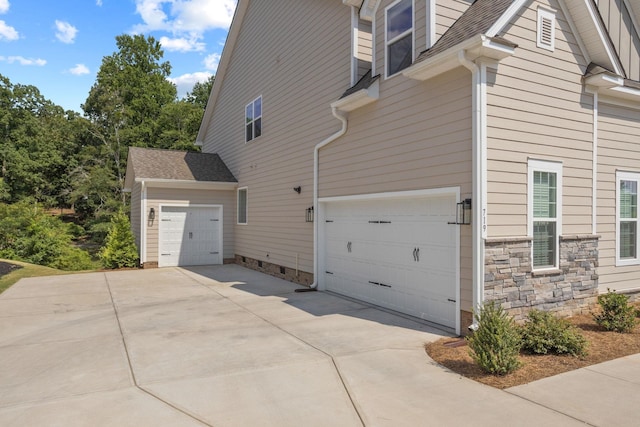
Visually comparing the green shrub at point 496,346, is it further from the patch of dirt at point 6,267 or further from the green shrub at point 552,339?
the patch of dirt at point 6,267

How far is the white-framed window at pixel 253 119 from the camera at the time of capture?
13.8 meters

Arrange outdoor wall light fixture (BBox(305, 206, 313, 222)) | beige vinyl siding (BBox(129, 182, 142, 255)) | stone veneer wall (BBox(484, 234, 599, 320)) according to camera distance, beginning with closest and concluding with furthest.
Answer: stone veneer wall (BBox(484, 234, 599, 320))
outdoor wall light fixture (BBox(305, 206, 313, 222))
beige vinyl siding (BBox(129, 182, 142, 255))

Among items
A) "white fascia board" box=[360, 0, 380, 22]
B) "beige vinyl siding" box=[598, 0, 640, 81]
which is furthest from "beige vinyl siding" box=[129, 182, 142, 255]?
"beige vinyl siding" box=[598, 0, 640, 81]

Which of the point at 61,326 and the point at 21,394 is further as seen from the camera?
the point at 61,326

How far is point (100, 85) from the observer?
1149 inches

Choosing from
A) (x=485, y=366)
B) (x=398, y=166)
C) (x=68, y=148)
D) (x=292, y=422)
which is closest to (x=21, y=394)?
(x=292, y=422)

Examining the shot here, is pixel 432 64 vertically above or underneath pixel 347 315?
above

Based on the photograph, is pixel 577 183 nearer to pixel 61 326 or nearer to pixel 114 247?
pixel 61 326

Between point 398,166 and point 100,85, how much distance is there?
2848cm

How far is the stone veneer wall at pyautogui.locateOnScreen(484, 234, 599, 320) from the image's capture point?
235 inches

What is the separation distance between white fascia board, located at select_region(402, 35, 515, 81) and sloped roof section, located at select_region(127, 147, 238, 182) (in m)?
10.4

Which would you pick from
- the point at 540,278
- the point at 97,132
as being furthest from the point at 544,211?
the point at 97,132

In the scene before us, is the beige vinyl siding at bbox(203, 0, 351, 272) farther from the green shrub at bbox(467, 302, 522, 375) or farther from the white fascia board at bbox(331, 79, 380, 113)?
the green shrub at bbox(467, 302, 522, 375)

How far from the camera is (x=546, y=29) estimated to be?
6.67 metres
